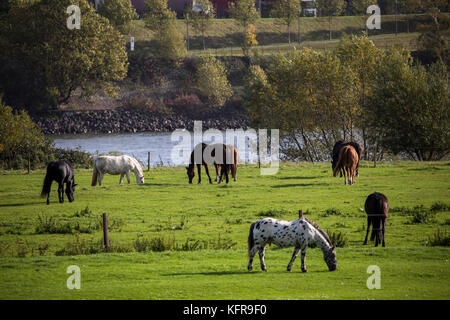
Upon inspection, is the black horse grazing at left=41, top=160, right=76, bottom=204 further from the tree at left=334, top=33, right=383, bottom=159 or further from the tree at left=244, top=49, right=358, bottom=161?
the tree at left=334, top=33, right=383, bottom=159

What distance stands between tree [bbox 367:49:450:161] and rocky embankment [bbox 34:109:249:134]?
43.9m

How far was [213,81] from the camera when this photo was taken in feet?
345

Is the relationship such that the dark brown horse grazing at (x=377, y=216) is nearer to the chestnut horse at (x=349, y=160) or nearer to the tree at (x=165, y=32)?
the chestnut horse at (x=349, y=160)

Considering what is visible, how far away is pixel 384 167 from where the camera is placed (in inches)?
1593

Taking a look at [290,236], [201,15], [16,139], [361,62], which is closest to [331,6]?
[201,15]

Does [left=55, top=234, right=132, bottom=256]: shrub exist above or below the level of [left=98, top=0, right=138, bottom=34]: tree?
below

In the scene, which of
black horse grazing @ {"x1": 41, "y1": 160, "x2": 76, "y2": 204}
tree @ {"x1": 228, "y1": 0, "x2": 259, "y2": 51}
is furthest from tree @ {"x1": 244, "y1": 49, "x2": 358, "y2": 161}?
tree @ {"x1": 228, "y1": 0, "x2": 259, "y2": 51}

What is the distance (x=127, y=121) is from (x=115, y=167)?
64228 mm

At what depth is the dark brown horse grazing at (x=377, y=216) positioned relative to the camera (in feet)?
63.3

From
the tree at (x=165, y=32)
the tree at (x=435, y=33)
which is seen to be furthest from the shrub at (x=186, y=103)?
the tree at (x=435, y=33)

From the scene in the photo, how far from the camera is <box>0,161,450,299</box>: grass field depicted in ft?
45.9

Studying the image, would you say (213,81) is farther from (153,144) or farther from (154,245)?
→ (154,245)

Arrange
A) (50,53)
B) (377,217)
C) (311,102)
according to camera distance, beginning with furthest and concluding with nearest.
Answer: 1. (50,53)
2. (311,102)
3. (377,217)
